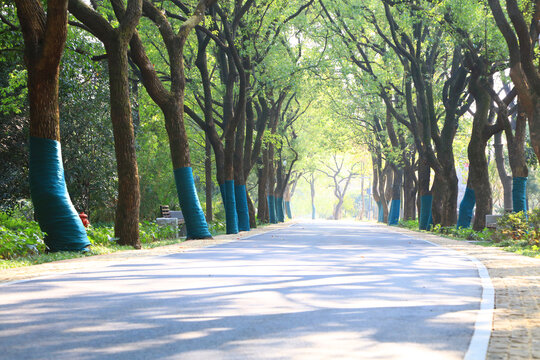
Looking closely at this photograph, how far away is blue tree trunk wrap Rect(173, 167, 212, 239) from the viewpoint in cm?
2131

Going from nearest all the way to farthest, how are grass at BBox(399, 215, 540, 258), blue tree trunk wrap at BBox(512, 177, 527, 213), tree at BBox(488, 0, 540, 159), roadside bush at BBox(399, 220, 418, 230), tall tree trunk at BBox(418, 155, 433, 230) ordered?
grass at BBox(399, 215, 540, 258) < tree at BBox(488, 0, 540, 159) < blue tree trunk wrap at BBox(512, 177, 527, 213) < tall tree trunk at BBox(418, 155, 433, 230) < roadside bush at BBox(399, 220, 418, 230)

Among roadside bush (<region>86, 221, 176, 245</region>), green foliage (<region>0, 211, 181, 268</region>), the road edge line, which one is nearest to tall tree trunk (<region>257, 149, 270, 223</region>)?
roadside bush (<region>86, 221, 176, 245</region>)

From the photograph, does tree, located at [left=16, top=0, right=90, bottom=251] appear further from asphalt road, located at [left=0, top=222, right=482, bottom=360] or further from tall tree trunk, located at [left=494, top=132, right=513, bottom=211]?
tall tree trunk, located at [left=494, top=132, right=513, bottom=211]

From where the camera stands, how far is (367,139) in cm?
5662

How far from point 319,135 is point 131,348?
213 ft

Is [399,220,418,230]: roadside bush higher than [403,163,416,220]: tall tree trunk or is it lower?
lower

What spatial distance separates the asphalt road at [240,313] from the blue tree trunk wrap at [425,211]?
24.4 metres

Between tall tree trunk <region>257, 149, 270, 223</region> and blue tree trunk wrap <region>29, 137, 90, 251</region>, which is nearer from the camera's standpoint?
blue tree trunk wrap <region>29, 137, 90, 251</region>

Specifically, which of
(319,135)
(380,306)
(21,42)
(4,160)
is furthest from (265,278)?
(319,135)

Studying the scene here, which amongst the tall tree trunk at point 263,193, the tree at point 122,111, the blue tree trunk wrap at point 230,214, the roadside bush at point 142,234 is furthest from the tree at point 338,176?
the tree at point 122,111

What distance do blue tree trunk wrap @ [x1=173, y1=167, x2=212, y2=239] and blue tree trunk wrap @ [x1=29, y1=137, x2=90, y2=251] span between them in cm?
673

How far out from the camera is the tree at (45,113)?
14.3 meters

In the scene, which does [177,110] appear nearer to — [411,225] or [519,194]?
[519,194]

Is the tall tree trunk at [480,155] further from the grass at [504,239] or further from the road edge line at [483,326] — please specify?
the road edge line at [483,326]
